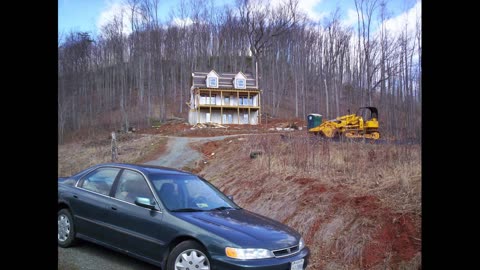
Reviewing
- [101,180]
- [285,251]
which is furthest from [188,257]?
[101,180]

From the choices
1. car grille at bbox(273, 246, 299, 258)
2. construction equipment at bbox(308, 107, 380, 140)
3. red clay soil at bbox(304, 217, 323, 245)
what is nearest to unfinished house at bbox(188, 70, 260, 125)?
construction equipment at bbox(308, 107, 380, 140)

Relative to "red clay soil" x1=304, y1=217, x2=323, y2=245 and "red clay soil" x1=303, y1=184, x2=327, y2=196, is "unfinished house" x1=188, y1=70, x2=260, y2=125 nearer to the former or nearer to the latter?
"red clay soil" x1=303, y1=184, x2=327, y2=196

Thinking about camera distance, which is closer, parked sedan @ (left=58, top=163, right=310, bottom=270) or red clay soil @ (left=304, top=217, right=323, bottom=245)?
parked sedan @ (left=58, top=163, right=310, bottom=270)

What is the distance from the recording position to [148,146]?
2509 cm

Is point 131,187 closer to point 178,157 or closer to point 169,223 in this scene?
point 169,223

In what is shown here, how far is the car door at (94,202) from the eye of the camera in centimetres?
566

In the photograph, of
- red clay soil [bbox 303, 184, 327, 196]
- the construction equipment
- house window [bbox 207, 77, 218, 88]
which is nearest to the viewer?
red clay soil [bbox 303, 184, 327, 196]

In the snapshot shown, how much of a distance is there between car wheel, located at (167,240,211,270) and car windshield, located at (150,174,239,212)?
2.04ft

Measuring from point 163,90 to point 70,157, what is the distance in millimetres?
43910

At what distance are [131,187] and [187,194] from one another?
2.64 ft

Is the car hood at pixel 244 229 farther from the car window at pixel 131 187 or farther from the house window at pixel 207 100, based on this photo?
the house window at pixel 207 100

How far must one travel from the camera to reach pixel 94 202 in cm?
586

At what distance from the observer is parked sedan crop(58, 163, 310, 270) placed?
4.56m

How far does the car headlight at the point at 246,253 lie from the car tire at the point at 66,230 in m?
2.84
